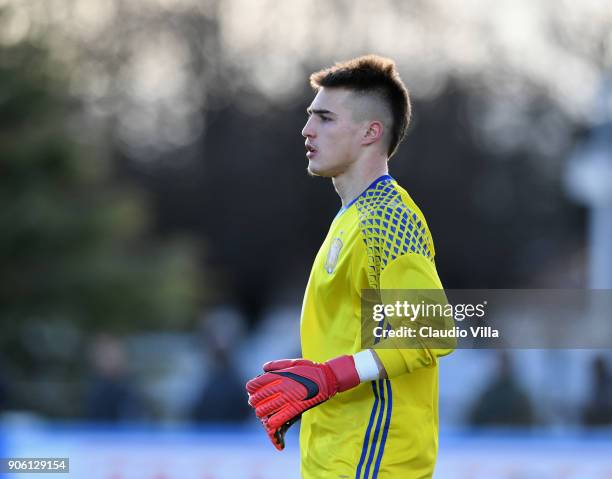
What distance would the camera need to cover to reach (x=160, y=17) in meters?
30.0

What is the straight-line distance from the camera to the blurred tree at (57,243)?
758 inches

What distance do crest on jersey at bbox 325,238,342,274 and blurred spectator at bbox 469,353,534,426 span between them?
19.9 ft

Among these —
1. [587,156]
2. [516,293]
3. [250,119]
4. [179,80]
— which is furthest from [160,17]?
[516,293]

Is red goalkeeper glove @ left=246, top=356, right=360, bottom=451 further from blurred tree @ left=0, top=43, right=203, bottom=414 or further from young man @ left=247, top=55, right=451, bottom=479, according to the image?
blurred tree @ left=0, top=43, right=203, bottom=414


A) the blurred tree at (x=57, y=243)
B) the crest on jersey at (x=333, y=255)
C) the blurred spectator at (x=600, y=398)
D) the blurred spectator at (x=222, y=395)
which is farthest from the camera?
the blurred tree at (x=57, y=243)

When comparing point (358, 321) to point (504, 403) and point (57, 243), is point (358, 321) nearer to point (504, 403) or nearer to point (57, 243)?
point (504, 403)

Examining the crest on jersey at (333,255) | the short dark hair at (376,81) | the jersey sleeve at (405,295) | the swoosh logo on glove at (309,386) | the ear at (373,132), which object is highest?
the short dark hair at (376,81)

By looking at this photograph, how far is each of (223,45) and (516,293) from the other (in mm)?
25292

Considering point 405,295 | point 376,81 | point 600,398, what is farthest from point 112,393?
point 405,295

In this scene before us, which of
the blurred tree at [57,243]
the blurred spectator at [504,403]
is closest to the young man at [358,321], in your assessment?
the blurred spectator at [504,403]

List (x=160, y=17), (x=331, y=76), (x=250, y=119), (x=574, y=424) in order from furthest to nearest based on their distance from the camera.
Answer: (x=250, y=119) → (x=160, y=17) → (x=574, y=424) → (x=331, y=76)

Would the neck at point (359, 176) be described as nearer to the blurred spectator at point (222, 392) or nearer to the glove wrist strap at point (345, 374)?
the glove wrist strap at point (345, 374)

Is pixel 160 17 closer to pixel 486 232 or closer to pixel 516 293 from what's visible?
pixel 486 232

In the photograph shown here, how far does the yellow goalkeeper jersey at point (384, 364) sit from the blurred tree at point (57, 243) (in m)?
14.5
